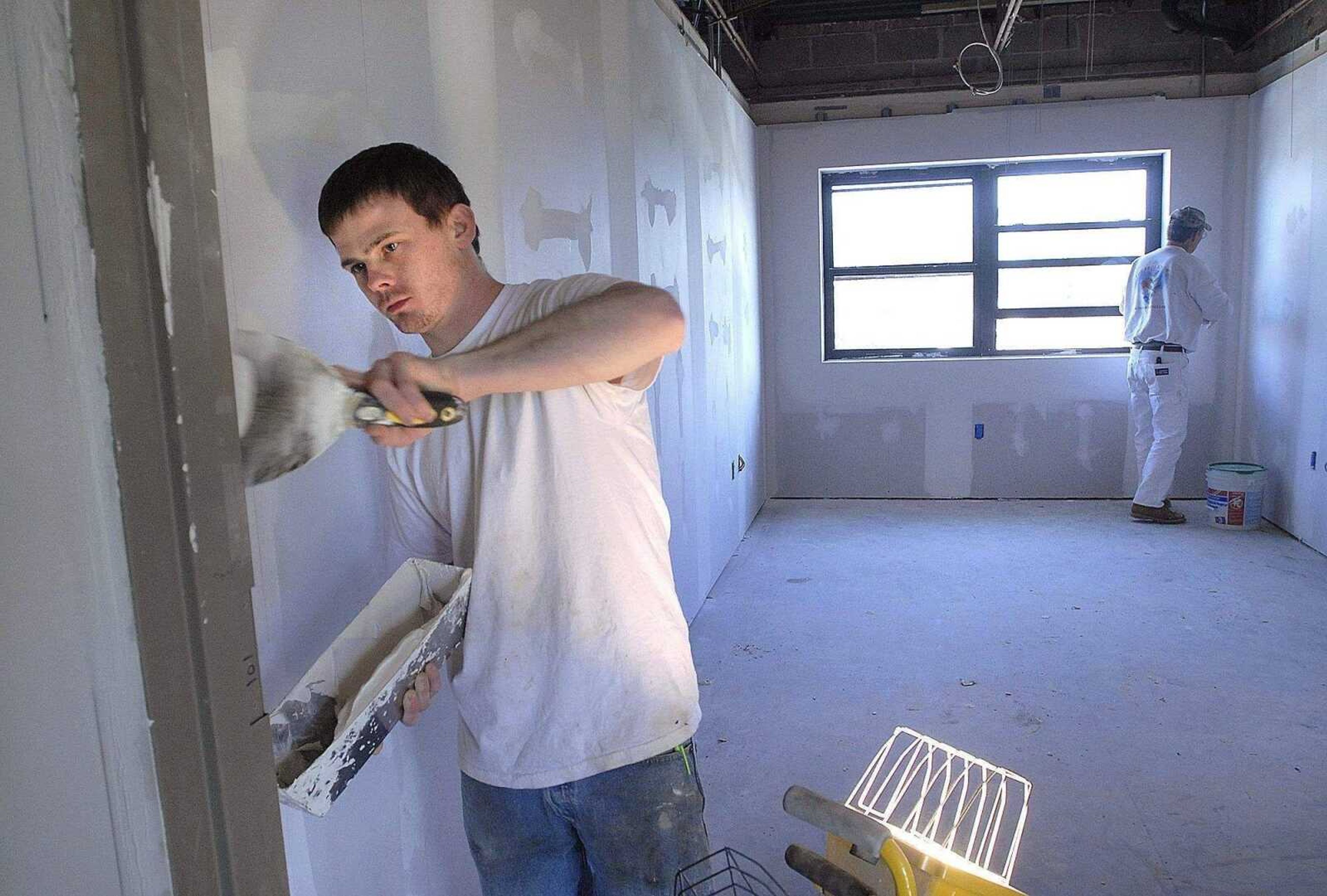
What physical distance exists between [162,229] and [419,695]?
75 cm

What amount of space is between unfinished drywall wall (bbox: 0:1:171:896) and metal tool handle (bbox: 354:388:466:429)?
0.33 m

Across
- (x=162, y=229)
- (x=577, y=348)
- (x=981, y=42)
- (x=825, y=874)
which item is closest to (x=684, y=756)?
(x=825, y=874)

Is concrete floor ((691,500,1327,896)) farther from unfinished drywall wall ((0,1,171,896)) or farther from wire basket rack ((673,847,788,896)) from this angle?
unfinished drywall wall ((0,1,171,896))

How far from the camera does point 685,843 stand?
47.6 inches

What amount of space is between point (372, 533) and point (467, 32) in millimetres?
965

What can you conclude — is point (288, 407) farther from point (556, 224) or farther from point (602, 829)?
point (556, 224)

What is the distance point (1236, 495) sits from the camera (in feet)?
16.4

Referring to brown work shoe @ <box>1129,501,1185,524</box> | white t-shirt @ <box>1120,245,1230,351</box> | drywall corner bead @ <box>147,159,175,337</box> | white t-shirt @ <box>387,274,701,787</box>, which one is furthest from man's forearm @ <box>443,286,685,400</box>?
brown work shoe @ <box>1129,501,1185,524</box>

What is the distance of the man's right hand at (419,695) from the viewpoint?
1.13 meters

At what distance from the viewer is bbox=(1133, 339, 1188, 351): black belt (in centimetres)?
516

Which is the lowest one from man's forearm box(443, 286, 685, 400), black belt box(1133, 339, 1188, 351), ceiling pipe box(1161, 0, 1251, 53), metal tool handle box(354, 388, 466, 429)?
black belt box(1133, 339, 1188, 351)

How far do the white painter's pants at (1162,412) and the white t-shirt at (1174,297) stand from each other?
0.37 ft

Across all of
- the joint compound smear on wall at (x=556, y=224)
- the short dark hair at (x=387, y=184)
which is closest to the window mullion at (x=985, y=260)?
the joint compound smear on wall at (x=556, y=224)

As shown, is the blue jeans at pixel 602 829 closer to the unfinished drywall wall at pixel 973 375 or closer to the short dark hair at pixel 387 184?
the short dark hair at pixel 387 184
